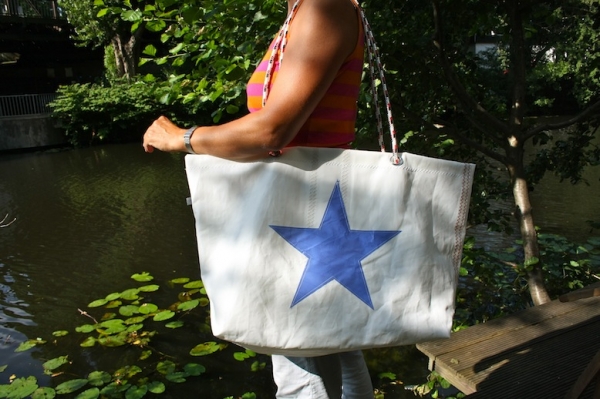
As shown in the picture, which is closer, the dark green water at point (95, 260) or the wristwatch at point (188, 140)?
the wristwatch at point (188, 140)

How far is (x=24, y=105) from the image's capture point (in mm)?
15125

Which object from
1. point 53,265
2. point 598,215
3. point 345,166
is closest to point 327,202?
point 345,166

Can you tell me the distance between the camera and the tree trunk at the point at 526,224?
310 cm

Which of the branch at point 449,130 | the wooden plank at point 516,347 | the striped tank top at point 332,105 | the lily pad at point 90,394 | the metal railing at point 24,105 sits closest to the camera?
the striped tank top at point 332,105

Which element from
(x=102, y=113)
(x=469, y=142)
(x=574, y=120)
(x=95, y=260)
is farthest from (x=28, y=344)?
(x=102, y=113)

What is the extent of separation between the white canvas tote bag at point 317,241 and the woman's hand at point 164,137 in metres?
0.10

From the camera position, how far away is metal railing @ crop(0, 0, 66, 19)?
1716 centimetres

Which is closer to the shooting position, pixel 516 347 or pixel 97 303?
pixel 516 347

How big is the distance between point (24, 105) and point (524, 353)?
15734mm

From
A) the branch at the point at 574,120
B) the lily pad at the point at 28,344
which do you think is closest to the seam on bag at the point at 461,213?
the branch at the point at 574,120

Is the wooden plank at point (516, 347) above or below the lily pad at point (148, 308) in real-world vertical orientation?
above

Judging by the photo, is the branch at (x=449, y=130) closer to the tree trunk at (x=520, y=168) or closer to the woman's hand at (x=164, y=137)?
the tree trunk at (x=520, y=168)

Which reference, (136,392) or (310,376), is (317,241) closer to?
(310,376)

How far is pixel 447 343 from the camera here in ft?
8.21
